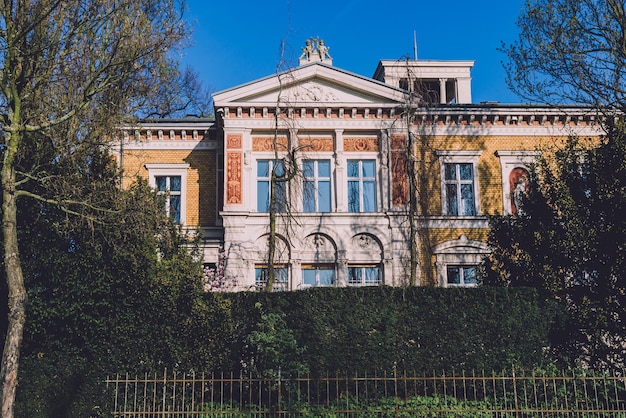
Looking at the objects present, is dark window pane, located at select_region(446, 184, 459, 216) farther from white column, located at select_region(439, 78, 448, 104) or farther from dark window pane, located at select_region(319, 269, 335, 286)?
white column, located at select_region(439, 78, 448, 104)

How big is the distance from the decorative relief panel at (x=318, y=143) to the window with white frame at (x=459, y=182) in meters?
4.55

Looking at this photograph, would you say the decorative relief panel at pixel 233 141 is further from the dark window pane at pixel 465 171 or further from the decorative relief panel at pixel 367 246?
the dark window pane at pixel 465 171

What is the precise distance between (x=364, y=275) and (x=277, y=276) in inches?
133

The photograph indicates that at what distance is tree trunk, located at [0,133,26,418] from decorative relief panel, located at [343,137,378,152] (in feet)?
50.3

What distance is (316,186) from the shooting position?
28.0 metres

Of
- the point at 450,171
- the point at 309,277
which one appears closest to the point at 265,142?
the point at 309,277

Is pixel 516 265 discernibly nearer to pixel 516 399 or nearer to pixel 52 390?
pixel 516 399

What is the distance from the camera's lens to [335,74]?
2797 cm

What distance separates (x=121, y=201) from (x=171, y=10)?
14.6ft

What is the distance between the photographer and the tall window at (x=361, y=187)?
92.0 feet

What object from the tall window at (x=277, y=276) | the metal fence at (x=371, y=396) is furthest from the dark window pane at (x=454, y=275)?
the metal fence at (x=371, y=396)

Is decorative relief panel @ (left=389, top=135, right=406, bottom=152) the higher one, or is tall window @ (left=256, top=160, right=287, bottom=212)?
decorative relief panel @ (left=389, top=135, right=406, bottom=152)

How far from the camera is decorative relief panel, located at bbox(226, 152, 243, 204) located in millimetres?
27156

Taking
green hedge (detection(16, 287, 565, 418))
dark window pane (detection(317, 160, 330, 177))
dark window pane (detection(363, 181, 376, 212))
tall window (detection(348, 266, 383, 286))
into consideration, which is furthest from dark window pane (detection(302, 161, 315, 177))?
green hedge (detection(16, 287, 565, 418))
